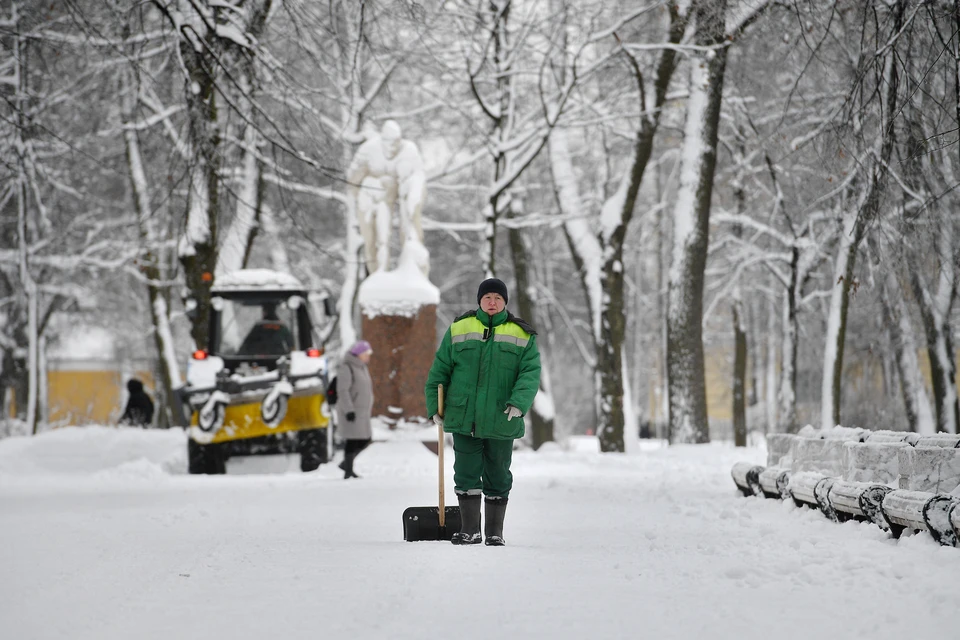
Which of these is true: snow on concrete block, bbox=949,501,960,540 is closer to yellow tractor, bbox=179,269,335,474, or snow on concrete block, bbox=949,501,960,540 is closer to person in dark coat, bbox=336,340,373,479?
person in dark coat, bbox=336,340,373,479

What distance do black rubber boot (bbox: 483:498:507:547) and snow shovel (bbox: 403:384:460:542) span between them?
11.8 inches

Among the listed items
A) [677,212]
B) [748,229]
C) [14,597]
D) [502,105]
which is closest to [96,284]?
[502,105]

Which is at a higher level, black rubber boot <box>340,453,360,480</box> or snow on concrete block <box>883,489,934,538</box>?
snow on concrete block <box>883,489,934,538</box>

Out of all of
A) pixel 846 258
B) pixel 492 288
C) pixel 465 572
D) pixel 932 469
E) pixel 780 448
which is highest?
pixel 846 258

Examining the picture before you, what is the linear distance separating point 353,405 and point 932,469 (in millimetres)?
7847

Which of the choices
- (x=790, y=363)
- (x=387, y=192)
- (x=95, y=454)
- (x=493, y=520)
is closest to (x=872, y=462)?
(x=493, y=520)

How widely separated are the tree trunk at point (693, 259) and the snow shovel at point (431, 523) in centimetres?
1117

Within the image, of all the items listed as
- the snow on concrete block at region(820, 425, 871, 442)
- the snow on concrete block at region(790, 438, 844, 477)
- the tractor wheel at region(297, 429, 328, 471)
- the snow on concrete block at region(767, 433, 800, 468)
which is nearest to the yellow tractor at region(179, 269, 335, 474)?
the tractor wheel at region(297, 429, 328, 471)

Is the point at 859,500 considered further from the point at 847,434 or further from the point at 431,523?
the point at 431,523

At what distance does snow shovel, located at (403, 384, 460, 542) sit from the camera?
738 cm

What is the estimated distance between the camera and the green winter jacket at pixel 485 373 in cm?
706

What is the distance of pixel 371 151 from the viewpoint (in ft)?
61.4

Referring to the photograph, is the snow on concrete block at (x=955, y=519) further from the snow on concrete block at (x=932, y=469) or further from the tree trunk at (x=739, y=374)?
the tree trunk at (x=739, y=374)

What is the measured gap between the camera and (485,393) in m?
7.09
